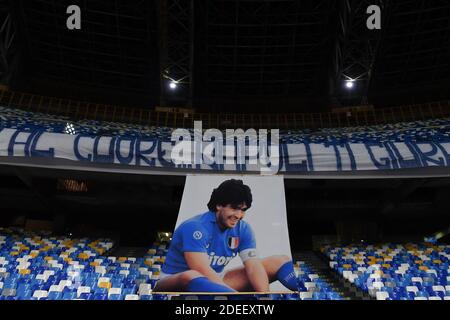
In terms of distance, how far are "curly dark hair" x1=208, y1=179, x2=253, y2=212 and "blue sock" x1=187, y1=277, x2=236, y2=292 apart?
5.52 feet

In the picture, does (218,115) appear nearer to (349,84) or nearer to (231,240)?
(349,84)

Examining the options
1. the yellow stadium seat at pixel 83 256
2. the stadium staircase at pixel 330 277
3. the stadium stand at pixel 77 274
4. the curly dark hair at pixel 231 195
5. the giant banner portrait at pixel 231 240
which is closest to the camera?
the giant banner portrait at pixel 231 240

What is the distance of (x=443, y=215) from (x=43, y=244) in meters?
15.0

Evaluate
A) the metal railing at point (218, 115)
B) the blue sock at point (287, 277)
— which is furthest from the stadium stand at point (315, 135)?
the blue sock at point (287, 277)

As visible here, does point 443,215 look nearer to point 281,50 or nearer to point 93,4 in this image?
point 281,50

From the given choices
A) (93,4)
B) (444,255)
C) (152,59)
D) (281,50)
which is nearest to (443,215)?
(444,255)

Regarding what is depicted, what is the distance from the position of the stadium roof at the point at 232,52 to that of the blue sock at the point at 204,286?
10159mm

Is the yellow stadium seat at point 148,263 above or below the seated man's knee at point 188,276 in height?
above

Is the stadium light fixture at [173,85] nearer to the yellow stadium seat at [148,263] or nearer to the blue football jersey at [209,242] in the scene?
the yellow stadium seat at [148,263]

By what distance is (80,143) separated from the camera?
10984mm

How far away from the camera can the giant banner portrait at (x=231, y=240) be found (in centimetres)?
754

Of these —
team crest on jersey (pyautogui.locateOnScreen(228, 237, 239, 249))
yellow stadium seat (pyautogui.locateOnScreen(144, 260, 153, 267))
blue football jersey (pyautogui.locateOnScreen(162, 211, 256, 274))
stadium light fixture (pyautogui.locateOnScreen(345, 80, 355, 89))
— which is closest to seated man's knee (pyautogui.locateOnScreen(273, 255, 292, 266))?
blue football jersey (pyautogui.locateOnScreen(162, 211, 256, 274))

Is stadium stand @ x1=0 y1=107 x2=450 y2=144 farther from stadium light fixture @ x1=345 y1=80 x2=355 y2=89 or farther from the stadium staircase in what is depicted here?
the stadium staircase

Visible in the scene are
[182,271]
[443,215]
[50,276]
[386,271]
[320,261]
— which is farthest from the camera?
[443,215]
